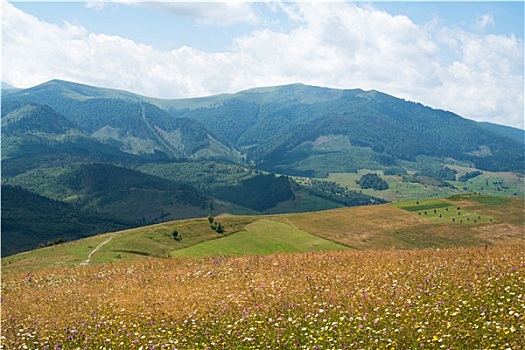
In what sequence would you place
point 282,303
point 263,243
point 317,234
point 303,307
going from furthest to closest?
point 317,234 < point 263,243 < point 282,303 < point 303,307

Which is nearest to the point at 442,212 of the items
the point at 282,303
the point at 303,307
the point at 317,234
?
the point at 317,234

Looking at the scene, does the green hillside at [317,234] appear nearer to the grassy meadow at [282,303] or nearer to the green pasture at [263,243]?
the green pasture at [263,243]

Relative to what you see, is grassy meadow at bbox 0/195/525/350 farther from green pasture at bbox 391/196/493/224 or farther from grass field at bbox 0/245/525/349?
green pasture at bbox 391/196/493/224

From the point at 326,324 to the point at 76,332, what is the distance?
30.4 feet

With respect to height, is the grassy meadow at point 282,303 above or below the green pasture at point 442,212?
above

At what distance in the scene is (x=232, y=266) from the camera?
87.3 feet

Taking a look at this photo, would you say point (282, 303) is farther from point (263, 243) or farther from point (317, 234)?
point (317, 234)

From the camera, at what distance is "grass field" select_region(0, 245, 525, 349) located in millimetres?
13078

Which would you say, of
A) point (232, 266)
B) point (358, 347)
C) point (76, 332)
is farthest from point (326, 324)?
point (232, 266)

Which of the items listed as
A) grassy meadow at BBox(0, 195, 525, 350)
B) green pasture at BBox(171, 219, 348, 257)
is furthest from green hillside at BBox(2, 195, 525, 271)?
grassy meadow at BBox(0, 195, 525, 350)

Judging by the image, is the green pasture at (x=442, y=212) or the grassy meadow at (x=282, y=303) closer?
the grassy meadow at (x=282, y=303)

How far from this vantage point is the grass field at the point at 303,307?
13.1 m

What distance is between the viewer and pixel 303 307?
1631 centimetres

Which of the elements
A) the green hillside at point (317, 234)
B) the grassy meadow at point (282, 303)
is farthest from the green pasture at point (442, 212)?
the grassy meadow at point (282, 303)
